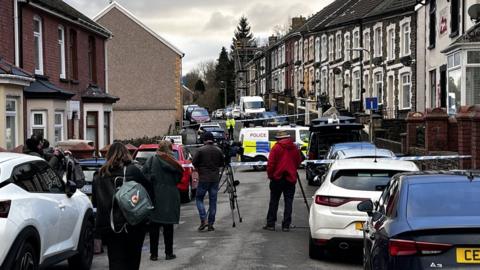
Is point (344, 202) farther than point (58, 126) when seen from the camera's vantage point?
No

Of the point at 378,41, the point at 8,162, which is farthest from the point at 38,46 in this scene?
the point at 378,41

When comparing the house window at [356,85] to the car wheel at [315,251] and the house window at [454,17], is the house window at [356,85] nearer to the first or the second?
the house window at [454,17]

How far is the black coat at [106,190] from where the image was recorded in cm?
744

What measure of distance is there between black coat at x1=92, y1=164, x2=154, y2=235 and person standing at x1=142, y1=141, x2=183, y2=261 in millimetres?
2659

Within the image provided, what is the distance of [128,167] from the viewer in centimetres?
751

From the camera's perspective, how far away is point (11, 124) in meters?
19.5

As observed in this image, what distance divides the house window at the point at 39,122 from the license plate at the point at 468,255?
17905 mm

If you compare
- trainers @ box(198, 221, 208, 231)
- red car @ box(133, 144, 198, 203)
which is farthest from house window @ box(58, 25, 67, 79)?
trainers @ box(198, 221, 208, 231)

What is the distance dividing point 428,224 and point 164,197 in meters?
5.51

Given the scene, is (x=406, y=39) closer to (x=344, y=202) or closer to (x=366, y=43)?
(x=366, y=43)

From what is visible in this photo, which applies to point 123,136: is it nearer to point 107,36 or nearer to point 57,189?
point 107,36

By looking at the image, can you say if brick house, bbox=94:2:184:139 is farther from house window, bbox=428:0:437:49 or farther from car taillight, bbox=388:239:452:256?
car taillight, bbox=388:239:452:256

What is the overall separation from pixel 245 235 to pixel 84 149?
Result: 7.96 m

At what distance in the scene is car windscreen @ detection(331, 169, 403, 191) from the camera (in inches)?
393
